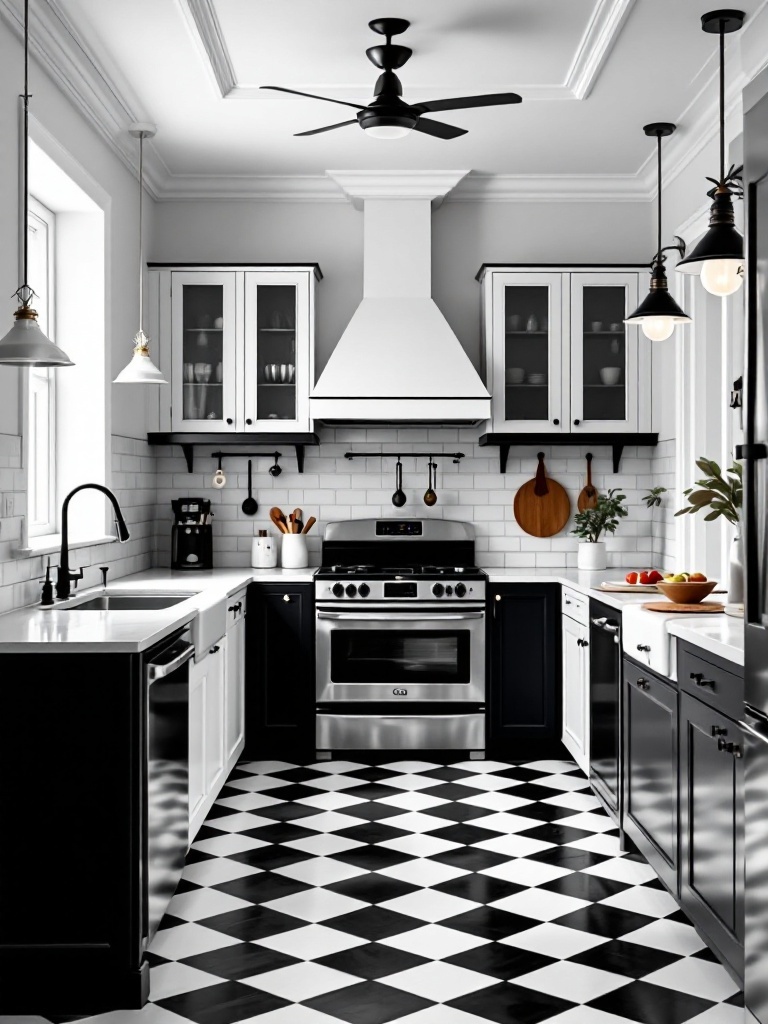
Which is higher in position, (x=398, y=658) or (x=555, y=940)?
(x=398, y=658)

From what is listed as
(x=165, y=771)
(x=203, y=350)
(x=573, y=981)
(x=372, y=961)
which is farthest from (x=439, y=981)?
(x=203, y=350)

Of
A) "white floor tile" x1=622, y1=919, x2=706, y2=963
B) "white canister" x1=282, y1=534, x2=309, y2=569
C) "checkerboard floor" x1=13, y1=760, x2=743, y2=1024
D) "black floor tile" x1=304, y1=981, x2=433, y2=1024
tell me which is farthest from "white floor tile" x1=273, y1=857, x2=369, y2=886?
"white canister" x1=282, y1=534, x2=309, y2=569

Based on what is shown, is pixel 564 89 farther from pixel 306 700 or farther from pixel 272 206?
pixel 306 700

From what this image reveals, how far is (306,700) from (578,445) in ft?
6.69

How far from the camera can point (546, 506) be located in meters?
5.62

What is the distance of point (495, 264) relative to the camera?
17.4ft

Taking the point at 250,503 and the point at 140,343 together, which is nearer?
the point at 140,343

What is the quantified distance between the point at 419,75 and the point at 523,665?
9.19 ft

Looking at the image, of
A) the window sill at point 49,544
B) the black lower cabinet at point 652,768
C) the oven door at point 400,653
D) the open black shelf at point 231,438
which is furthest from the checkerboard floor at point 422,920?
the open black shelf at point 231,438

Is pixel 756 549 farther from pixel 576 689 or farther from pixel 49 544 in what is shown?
pixel 49 544

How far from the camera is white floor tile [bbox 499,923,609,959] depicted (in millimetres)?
2916

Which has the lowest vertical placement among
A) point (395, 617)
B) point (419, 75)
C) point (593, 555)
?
point (395, 617)

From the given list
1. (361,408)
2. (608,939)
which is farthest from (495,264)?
(608,939)

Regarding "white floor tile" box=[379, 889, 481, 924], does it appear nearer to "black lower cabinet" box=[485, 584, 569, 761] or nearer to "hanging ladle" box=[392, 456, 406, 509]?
"black lower cabinet" box=[485, 584, 569, 761]
